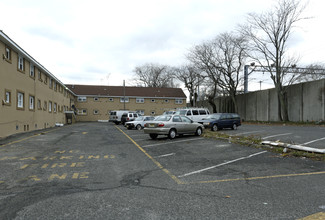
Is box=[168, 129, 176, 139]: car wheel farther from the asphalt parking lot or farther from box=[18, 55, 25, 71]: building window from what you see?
box=[18, 55, 25, 71]: building window

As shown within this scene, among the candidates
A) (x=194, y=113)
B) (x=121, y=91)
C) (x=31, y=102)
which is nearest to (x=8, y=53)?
(x=31, y=102)

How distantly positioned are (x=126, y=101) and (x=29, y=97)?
1268 inches

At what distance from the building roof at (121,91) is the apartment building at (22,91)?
23.9 metres

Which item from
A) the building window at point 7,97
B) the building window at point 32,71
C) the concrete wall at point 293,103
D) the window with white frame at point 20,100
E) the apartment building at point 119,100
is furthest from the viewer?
the apartment building at point 119,100

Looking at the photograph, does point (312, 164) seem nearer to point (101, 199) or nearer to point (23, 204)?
point (101, 199)

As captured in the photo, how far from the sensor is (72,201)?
4461 mm

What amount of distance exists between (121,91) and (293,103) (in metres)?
36.3

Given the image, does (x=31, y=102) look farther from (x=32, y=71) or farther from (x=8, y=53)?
(x=8, y=53)

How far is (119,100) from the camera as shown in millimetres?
53625

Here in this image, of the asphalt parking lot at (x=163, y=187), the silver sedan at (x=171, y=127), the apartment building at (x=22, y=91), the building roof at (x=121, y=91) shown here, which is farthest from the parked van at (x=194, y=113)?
the building roof at (x=121, y=91)

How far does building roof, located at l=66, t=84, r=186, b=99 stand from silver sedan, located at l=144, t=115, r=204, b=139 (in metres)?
39.3

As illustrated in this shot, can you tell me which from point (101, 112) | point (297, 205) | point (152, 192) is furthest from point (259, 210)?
point (101, 112)

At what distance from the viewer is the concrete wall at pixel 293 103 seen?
24.3m

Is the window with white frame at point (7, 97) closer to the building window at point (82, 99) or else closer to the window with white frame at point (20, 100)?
the window with white frame at point (20, 100)
